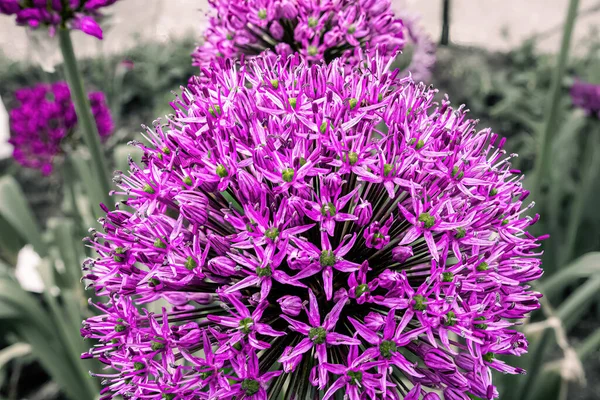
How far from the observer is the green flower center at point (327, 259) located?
904 millimetres

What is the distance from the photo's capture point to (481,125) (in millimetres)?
4320

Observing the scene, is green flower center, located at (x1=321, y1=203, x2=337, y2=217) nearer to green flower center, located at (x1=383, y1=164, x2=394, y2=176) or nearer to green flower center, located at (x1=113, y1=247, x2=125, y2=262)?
green flower center, located at (x1=383, y1=164, x2=394, y2=176)

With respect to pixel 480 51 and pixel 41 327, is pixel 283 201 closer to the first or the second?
pixel 41 327

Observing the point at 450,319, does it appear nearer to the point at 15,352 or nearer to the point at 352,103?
the point at 352,103

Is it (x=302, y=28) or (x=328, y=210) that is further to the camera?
(x=302, y=28)

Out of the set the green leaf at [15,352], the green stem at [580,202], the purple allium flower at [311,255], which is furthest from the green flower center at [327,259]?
the green stem at [580,202]

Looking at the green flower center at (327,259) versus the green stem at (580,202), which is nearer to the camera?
the green flower center at (327,259)

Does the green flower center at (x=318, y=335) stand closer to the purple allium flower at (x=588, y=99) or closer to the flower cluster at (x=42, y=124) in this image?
the flower cluster at (x=42, y=124)

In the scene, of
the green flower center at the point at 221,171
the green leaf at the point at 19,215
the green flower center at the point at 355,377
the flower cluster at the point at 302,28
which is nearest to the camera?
the green flower center at the point at 355,377

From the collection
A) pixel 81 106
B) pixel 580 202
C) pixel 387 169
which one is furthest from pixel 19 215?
pixel 580 202

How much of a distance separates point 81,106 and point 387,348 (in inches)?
43.8

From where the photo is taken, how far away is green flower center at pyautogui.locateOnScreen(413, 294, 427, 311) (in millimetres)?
893

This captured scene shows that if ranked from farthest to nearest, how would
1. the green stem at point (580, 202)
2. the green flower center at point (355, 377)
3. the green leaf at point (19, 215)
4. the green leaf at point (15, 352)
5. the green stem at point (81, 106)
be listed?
the green stem at point (580, 202)
the green leaf at point (19, 215)
the green leaf at point (15, 352)
the green stem at point (81, 106)
the green flower center at point (355, 377)

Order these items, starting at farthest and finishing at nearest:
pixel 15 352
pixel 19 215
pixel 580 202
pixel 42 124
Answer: pixel 580 202
pixel 42 124
pixel 19 215
pixel 15 352
